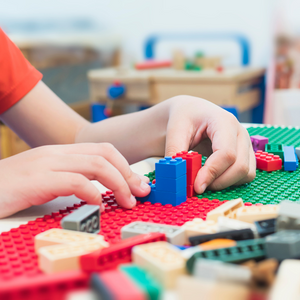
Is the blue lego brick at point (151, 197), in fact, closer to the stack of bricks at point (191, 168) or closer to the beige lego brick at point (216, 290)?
the stack of bricks at point (191, 168)

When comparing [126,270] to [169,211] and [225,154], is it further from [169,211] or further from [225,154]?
[225,154]

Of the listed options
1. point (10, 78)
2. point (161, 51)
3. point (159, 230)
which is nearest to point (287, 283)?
point (159, 230)

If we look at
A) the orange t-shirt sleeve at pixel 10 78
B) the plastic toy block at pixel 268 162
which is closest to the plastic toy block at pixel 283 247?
the plastic toy block at pixel 268 162

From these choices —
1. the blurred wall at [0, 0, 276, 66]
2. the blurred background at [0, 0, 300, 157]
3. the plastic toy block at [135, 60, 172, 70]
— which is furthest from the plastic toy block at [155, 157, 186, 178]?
the blurred wall at [0, 0, 276, 66]

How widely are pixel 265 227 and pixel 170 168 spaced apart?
0.15 metres

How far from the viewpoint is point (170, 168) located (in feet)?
1.42

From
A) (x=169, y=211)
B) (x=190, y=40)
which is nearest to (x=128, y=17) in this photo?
(x=190, y=40)

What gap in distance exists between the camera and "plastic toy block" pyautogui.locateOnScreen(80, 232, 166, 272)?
0.86 ft

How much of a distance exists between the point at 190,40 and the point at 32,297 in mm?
2308

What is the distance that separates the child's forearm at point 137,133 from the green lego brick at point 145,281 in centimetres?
42

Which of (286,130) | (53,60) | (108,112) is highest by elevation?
(53,60)

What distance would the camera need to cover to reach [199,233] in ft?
1.06

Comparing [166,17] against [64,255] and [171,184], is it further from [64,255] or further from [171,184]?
[64,255]

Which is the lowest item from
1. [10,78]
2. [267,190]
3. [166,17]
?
[267,190]
